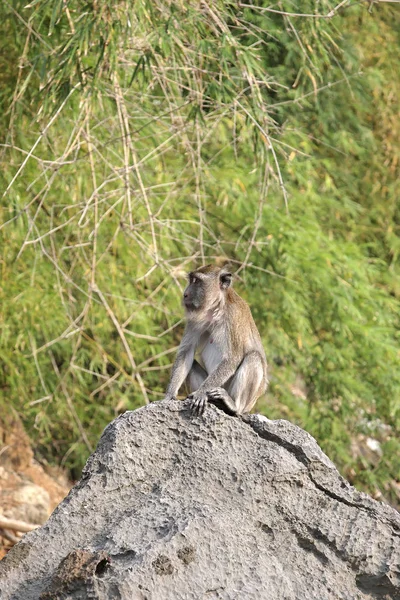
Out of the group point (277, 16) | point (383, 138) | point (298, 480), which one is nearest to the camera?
point (298, 480)

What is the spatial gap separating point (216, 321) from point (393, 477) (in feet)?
16.5

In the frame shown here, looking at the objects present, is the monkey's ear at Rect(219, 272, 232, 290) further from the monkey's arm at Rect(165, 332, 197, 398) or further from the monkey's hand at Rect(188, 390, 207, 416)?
the monkey's hand at Rect(188, 390, 207, 416)

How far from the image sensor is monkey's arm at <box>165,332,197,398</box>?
20.9ft

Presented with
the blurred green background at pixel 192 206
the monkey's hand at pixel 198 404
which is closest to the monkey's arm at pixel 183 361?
the blurred green background at pixel 192 206

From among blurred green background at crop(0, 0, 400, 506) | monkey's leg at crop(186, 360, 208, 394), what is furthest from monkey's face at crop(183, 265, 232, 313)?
blurred green background at crop(0, 0, 400, 506)

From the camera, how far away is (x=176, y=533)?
429cm

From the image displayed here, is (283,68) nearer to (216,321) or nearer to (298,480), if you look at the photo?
(216,321)

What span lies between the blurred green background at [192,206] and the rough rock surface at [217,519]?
2.95 meters

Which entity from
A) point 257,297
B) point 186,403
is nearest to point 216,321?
point 186,403

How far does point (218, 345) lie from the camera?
21.3ft

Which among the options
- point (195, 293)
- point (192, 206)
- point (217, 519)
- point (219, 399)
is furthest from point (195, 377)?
point (192, 206)

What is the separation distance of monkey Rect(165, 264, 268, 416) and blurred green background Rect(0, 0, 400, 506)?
1125 millimetres

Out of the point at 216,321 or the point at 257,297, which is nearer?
the point at 216,321

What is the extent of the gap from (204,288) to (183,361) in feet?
1.56
